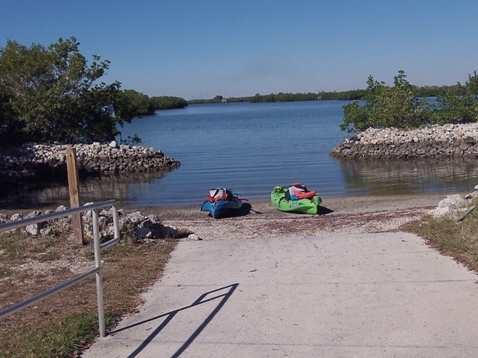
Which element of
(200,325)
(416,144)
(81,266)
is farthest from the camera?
(416,144)

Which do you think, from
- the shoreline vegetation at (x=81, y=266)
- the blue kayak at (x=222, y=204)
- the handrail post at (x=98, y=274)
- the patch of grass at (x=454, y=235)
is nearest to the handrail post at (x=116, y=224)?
A: the handrail post at (x=98, y=274)

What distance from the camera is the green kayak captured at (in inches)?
793

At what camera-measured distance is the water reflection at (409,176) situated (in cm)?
2691

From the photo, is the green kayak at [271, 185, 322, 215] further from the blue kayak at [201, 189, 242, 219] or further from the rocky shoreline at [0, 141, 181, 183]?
the rocky shoreline at [0, 141, 181, 183]

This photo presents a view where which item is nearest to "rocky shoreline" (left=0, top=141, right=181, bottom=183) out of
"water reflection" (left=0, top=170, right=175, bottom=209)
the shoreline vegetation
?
"water reflection" (left=0, top=170, right=175, bottom=209)

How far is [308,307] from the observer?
6.12 m

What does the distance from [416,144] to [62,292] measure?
37.2 m

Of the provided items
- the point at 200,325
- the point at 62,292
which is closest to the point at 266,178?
the point at 62,292

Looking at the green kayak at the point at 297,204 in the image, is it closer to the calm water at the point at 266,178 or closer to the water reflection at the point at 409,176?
the calm water at the point at 266,178

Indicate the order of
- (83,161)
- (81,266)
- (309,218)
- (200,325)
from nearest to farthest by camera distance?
(200,325) < (81,266) < (309,218) < (83,161)

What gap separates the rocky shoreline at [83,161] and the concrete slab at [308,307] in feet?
104

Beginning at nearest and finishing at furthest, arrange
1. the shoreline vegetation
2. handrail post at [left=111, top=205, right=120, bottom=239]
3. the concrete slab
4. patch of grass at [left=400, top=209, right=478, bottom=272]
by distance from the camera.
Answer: the concrete slab
the shoreline vegetation
handrail post at [left=111, top=205, right=120, bottom=239]
patch of grass at [left=400, top=209, right=478, bottom=272]

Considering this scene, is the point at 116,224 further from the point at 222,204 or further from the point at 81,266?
the point at 222,204

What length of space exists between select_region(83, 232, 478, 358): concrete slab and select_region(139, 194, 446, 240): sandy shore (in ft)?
12.2
